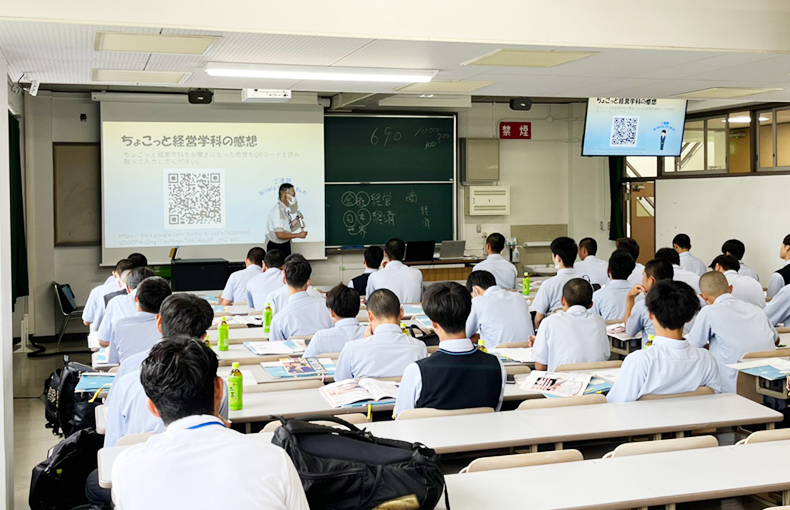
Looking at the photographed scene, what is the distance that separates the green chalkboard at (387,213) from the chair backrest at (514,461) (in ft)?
27.5

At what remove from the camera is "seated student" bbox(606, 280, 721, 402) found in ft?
12.4

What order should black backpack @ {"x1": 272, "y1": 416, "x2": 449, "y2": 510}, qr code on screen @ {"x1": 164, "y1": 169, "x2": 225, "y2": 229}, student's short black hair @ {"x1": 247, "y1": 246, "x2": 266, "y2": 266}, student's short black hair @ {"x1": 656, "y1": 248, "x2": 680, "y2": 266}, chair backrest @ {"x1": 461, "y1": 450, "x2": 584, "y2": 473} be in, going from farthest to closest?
qr code on screen @ {"x1": 164, "y1": 169, "x2": 225, "y2": 229} < student's short black hair @ {"x1": 247, "y1": 246, "x2": 266, "y2": 266} < student's short black hair @ {"x1": 656, "y1": 248, "x2": 680, "y2": 266} < chair backrest @ {"x1": 461, "y1": 450, "x2": 584, "y2": 473} < black backpack @ {"x1": 272, "y1": 416, "x2": 449, "y2": 510}

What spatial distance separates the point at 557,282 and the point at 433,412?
3525 millimetres

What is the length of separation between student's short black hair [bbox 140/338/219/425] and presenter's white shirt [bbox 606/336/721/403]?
7.60 feet

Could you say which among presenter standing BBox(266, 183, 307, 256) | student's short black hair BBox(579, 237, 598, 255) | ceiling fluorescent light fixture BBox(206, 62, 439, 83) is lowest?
student's short black hair BBox(579, 237, 598, 255)

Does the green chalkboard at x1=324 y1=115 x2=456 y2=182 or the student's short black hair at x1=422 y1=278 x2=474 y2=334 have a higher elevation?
the green chalkboard at x1=324 y1=115 x2=456 y2=182

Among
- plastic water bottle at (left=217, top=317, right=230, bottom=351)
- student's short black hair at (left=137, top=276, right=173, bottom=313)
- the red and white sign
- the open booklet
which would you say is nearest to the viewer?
the open booklet

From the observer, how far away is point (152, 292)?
4.48 m

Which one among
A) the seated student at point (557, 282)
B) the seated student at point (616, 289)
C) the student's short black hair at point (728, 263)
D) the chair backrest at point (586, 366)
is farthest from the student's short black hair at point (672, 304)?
the student's short black hair at point (728, 263)

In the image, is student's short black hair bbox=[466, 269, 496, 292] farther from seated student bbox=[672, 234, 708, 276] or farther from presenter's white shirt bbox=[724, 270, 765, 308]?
seated student bbox=[672, 234, 708, 276]

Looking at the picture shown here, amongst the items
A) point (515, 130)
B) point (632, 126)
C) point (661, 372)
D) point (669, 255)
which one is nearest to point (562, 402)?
point (661, 372)

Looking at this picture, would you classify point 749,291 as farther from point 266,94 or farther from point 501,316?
point 266,94

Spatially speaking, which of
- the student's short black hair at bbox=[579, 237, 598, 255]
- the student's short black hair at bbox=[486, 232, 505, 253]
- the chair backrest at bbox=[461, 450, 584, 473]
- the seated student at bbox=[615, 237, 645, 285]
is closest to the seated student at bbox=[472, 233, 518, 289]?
the student's short black hair at bbox=[486, 232, 505, 253]

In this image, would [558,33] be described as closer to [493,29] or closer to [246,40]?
[493,29]
